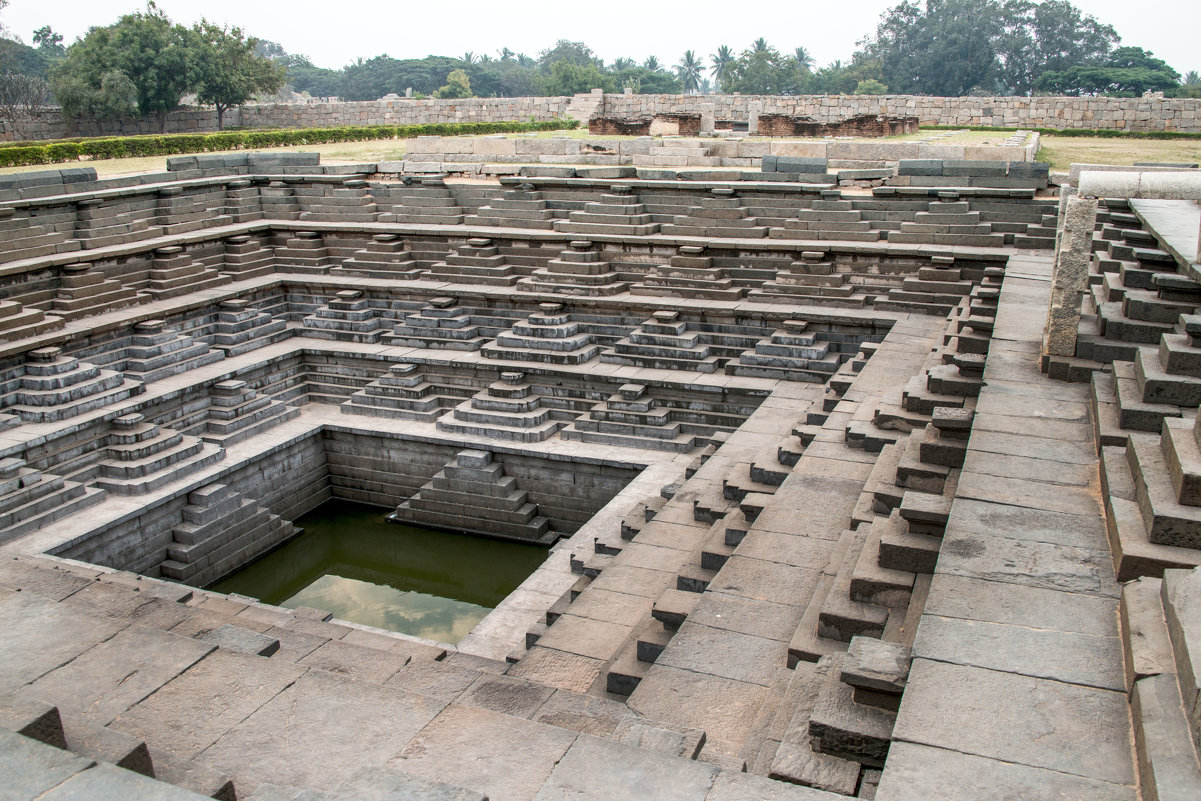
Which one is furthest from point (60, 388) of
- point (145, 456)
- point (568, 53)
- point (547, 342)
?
point (568, 53)

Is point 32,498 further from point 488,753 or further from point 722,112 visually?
point 722,112

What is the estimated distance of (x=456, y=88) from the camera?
58375 mm

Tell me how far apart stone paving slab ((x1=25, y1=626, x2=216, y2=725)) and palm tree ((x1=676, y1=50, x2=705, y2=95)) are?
85.5 m

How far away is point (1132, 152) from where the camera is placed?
17.8 meters

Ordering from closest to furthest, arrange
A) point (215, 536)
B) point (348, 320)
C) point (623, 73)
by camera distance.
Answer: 1. point (215, 536)
2. point (348, 320)
3. point (623, 73)

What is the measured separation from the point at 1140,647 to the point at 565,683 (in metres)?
3.12

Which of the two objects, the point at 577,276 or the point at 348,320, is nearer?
the point at 577,276

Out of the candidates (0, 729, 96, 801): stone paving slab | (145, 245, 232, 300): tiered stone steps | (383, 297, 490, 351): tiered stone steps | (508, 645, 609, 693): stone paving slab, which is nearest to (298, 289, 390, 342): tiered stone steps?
(383, 297, 490, 351): tiered stone steps

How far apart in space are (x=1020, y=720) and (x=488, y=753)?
1880mm

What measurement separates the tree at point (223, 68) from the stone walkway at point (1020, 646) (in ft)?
96.3

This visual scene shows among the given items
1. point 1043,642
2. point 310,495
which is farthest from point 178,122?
point 1043,642

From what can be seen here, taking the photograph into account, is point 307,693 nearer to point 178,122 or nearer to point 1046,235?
point 1046,235

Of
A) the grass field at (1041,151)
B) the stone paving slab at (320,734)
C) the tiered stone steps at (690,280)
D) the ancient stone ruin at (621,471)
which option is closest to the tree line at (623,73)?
the grass field at (1041,151)

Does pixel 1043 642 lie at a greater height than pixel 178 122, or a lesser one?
lesser
